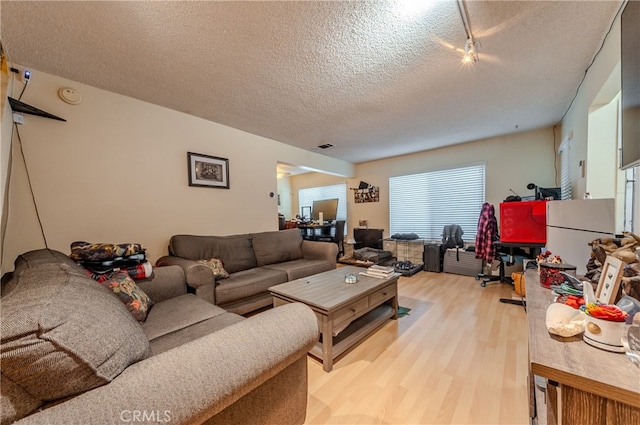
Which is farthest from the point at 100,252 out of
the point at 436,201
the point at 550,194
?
the point at 436,201

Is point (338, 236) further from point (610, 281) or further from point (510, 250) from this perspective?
point (610, 281)

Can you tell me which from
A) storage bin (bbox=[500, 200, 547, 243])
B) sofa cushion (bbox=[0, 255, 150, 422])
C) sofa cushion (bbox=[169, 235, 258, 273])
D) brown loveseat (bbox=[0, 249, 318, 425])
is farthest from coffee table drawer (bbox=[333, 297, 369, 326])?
storage bin (bbox=[500, 200, 547, 243])

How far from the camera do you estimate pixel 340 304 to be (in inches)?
66.2

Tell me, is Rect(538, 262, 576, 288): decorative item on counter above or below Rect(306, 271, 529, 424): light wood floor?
above

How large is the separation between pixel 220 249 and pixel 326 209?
317cm

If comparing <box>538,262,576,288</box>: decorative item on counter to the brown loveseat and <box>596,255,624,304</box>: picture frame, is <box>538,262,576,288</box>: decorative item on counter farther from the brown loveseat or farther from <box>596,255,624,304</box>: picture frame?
the brown loveseat

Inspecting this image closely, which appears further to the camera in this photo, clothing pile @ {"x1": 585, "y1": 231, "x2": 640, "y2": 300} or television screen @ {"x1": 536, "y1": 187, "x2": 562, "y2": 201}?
television screen @ {"x1": 536, "y1": 187, "x2": 562, "y2": 201}

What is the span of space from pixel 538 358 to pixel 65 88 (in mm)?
3435

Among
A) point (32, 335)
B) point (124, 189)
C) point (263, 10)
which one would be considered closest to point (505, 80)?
point (263, 10)

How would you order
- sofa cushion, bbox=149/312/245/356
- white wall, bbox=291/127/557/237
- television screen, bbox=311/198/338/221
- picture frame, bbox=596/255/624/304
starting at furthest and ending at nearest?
television screen, bbox=311/198/338/221 < white wall, bbox=291/127/557/237 < sofa cushion, bbox=149/312/245/356 < picture frame, bbox=596/255/624/304

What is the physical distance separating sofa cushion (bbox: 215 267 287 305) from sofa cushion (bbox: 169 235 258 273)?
7.3 inches

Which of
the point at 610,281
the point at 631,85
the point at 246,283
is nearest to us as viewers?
the point at 610,281

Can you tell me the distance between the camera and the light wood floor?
4.22ft

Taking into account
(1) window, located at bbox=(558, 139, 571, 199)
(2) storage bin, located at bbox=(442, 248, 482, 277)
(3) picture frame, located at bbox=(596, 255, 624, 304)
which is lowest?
(2) storage bin, located at bbox=(442, 248, 482, 277)
